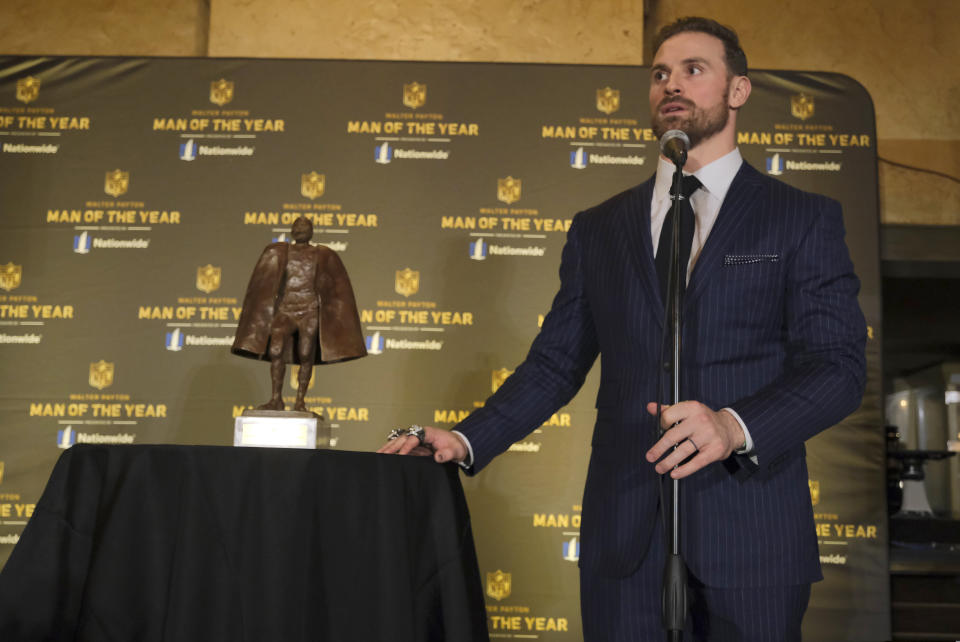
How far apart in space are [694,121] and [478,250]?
258 cm

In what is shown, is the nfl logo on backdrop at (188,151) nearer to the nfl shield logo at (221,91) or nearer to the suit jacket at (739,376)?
the nfl shield logo at (221,91)

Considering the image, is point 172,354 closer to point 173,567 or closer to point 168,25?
point 168,25

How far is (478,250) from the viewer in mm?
4152

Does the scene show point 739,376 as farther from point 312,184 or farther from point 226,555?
point 312,184

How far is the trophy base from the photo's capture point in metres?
2.06

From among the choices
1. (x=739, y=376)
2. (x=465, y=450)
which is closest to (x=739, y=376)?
(x=739, y=376)

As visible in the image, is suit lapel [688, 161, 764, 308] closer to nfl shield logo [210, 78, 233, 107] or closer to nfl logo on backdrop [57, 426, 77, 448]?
nfl shield logo [210, 78, 233, 107]

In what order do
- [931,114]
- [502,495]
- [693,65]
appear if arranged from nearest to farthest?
[693,65]
[502,495]
[931,114]

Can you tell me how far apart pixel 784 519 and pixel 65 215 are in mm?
3929

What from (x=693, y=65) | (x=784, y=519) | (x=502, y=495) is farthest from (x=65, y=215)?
(x=784, y=519)

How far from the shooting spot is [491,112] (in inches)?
168

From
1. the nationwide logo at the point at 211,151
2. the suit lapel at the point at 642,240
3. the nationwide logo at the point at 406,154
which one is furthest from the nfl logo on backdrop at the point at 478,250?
the suit lapel at the point at 642,240

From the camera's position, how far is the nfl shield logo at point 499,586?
3900mm

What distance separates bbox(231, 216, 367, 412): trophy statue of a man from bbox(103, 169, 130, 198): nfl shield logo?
91.6 inches
